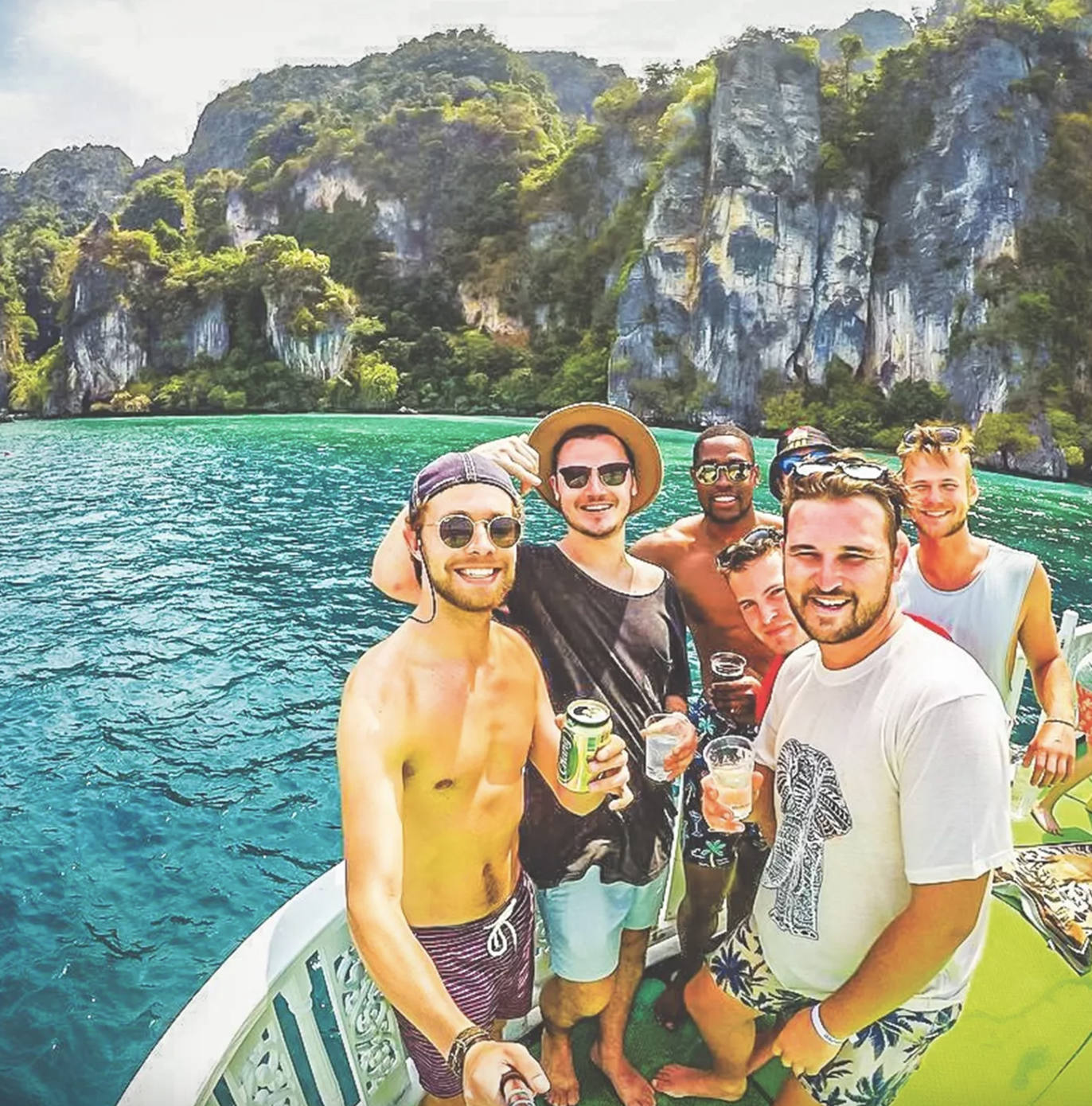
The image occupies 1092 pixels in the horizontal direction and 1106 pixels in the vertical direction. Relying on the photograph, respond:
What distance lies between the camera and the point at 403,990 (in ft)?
3.92

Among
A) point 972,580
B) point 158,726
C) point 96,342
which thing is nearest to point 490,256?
point 96,342

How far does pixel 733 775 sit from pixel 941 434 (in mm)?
1395

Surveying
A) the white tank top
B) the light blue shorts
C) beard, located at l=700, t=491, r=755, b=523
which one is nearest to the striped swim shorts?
the light blue shorts

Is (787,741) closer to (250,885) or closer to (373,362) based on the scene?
(250,885)

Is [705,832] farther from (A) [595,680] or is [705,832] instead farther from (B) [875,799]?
(B) [875,799]

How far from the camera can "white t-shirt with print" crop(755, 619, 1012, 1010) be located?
121cm

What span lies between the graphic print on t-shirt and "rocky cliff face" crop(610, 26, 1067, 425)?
1455 inches

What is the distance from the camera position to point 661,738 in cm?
177

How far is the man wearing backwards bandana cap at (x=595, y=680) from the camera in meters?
1.84

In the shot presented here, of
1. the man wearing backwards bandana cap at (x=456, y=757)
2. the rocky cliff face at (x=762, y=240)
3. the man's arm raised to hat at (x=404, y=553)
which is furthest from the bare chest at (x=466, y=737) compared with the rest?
the rocky cliff face at (x=762, y=240)

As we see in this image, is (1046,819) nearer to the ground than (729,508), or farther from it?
nearer to the ground

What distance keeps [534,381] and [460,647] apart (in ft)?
149

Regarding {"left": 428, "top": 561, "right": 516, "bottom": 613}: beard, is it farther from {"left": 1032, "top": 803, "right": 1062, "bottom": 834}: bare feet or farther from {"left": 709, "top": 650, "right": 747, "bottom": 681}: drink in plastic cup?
{"left": 1032, "top": 803, "right": 1062, "bottom": 834}: bare feet

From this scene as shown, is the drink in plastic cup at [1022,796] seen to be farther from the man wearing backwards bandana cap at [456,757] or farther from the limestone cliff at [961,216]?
the limestone cliff at [961,216]
